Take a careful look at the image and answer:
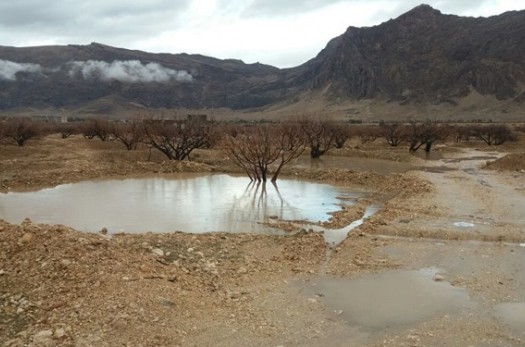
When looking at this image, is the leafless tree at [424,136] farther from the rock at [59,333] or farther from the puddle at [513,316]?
the rock at [59,333]

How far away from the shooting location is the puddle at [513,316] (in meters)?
7.60

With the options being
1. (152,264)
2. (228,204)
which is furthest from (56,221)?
(152,264)

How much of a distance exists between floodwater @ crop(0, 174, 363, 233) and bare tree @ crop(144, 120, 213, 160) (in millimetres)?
8115

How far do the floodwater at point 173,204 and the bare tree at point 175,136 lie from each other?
811 centimetres

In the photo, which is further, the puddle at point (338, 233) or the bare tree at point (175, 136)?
the bare tree at point (175, 136)

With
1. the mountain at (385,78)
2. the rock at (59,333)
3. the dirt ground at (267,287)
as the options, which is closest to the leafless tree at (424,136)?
the dirt ground at (267,287)

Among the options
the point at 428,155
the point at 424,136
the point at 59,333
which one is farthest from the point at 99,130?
the point at 59,333

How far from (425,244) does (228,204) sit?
7.98 metres

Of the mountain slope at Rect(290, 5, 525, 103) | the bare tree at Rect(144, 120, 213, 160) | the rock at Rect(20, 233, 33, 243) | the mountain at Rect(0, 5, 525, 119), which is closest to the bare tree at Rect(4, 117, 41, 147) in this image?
the bare tree at Rect(144, 120, 213, 160)

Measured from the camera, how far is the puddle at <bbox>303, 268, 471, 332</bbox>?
802 centimetres

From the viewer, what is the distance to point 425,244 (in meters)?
12.7

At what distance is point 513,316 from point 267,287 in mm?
3730

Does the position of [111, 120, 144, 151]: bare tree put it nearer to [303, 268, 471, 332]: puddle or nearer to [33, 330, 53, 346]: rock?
[303, 268, 471, 332]: puddle

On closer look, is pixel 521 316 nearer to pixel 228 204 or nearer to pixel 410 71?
pixel 228 204
